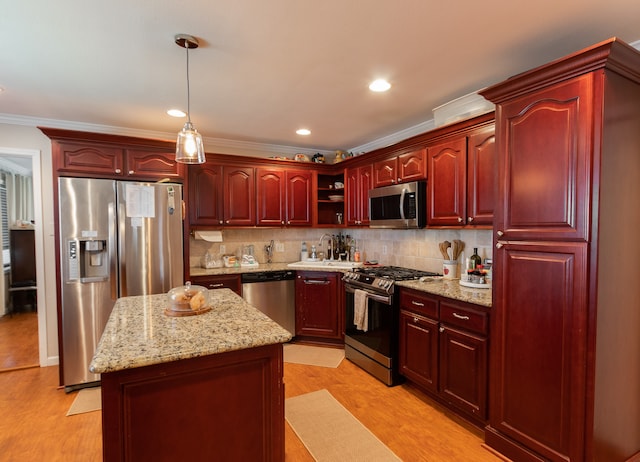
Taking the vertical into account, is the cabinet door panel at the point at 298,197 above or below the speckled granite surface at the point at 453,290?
above

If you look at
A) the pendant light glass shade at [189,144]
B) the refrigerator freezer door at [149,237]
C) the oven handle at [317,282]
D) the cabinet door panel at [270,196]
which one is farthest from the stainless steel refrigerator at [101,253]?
the oven handle at [317,282]

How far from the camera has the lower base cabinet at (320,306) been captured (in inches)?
154

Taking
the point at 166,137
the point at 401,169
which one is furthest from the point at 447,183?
the point at 166,137

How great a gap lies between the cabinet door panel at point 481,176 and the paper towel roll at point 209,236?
2.76 metres

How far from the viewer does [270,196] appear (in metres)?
4.19

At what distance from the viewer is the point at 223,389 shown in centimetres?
146

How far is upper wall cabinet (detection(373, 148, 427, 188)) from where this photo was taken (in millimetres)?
3172

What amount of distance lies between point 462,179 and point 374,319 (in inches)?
56.9

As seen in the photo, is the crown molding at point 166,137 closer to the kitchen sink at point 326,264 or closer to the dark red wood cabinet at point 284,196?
the dark red wood cabinet at point 284,196

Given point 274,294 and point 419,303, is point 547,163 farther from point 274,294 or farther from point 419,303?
point 274,294

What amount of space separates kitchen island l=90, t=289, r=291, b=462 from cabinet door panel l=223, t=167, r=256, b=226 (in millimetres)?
2399

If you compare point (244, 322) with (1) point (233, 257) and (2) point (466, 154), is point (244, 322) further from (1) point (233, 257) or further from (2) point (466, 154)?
(1) point (233, 257)

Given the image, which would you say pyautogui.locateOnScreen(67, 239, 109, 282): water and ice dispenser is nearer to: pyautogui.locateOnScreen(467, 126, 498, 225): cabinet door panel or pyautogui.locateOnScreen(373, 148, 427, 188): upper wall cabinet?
pyautogui.locateOnScreen(373, 148, 427, 188): upper wall cabinet

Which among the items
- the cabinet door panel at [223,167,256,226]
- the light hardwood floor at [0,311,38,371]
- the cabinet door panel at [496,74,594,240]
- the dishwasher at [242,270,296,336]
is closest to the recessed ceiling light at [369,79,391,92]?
the cabinet door panel at [496,74,594,240]
